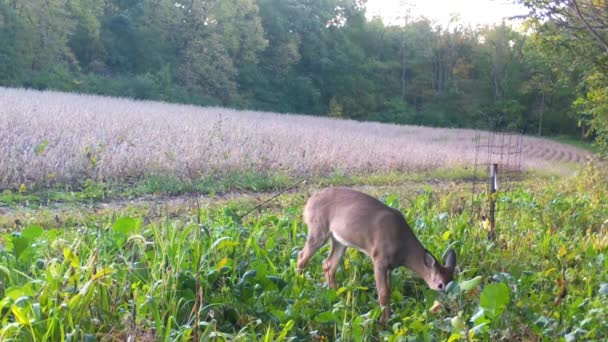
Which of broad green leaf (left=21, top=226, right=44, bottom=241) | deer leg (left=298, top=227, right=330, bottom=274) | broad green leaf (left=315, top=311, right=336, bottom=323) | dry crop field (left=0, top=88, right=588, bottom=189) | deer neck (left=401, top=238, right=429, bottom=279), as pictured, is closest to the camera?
broad green leaf (left=315, top=311, right=336, bottom=323)

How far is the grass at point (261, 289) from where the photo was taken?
12.4ft

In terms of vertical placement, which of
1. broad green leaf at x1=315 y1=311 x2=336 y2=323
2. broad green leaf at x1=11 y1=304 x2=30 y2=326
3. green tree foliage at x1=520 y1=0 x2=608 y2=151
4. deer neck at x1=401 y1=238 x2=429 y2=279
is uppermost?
green tree foliage at x1=520 y1=0 x2=608 y2=151

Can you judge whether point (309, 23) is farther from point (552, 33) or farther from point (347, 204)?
point (347, 204)

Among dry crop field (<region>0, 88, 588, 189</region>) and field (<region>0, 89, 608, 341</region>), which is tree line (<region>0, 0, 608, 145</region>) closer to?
dry crop field (<region>0, 88, 588, 189</region>)

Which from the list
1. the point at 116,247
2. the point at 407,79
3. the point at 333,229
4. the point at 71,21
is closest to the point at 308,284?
the point at 333,229

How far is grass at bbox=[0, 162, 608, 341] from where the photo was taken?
3.78 m

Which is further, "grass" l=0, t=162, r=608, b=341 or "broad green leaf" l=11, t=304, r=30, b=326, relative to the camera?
"grass" l=0, t=162, r=608, b=341

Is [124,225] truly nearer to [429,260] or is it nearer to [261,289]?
[261,289]

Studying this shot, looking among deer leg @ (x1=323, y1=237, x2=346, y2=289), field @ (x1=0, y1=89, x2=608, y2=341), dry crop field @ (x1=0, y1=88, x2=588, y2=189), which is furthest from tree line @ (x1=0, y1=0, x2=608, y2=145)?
deer leg @ (x1=323, y1=237, x2=346, y2=289)

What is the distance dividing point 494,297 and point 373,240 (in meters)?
1.25

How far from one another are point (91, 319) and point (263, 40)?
5529cm

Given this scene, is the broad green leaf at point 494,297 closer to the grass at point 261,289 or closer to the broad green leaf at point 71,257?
the grass at point 261,289

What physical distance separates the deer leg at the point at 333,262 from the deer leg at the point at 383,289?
550mm

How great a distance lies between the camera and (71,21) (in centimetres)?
4531
